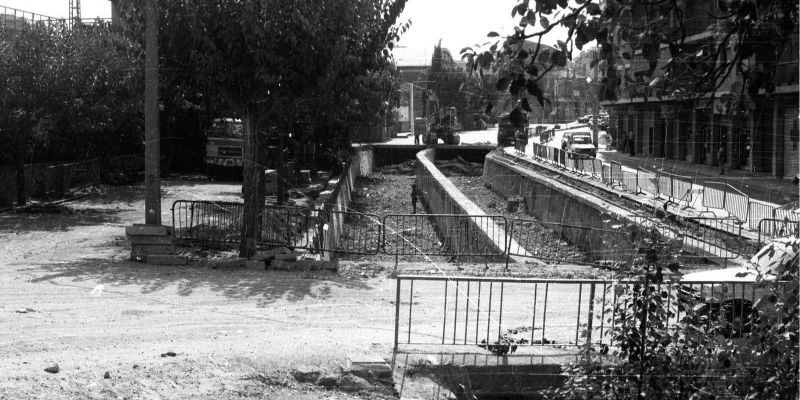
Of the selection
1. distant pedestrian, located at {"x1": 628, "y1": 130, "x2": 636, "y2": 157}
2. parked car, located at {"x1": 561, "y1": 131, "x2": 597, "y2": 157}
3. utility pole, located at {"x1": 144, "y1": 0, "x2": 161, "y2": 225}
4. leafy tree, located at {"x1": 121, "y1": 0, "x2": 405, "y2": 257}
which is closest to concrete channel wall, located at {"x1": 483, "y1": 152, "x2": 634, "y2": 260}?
parked car, located at {"x1": 561, "y1": 131, "x2": 597, "y2": 157}

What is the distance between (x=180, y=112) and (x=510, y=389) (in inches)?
1224

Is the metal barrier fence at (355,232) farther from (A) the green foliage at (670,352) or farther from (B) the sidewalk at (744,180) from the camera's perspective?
(A) the green foliage at (670,352)

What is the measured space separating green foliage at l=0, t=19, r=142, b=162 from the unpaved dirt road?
603 centimetres

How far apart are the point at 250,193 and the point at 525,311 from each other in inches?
262

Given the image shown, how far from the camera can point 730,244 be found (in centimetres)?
1906

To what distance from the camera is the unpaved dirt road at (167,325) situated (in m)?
8.64

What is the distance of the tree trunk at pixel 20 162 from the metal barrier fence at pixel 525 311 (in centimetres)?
1367

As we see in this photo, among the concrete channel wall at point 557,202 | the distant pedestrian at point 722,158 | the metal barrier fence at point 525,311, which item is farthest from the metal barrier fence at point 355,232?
the distant pedestrian at point 722,158

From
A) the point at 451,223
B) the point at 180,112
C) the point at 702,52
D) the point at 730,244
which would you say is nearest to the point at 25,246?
the point at 451,223

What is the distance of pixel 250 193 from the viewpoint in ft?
58.0

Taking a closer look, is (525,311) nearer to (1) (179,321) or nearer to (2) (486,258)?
(1) (179,321)

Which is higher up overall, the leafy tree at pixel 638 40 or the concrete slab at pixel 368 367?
the leafy tree at pixel 638 40

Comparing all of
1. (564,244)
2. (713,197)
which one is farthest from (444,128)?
(564,244)

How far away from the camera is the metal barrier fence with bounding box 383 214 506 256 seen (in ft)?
61.3
